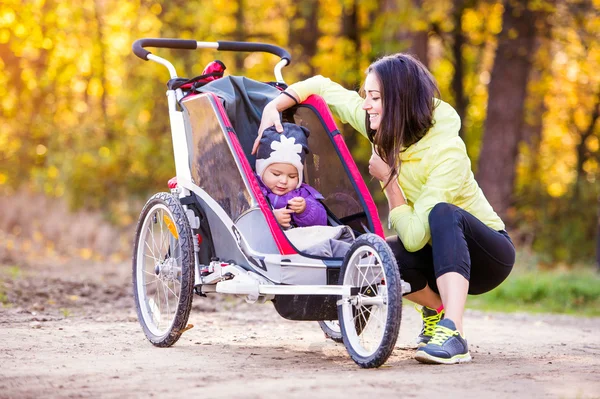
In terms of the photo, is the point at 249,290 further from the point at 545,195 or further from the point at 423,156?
the point at 545,195

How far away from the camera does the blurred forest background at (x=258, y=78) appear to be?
13500 millimetres

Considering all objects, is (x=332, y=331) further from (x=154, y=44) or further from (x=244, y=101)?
(x=154, y=44)

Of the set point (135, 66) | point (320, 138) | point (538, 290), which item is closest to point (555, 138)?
point (135, 66)

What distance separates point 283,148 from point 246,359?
3.58 feet

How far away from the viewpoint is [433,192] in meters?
4.38

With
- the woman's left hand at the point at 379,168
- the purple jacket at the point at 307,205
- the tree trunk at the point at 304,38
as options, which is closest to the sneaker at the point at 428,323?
the purple jacket at the point at 307,205

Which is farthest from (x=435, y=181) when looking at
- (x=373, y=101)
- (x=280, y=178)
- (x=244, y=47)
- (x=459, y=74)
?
(x=459, y=74)

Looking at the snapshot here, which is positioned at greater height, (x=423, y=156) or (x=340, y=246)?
(x=423, y=156)

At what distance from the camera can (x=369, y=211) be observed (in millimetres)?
4777

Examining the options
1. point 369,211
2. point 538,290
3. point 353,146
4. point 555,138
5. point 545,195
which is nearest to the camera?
point 369,211

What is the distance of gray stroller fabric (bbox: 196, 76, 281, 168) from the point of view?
513cm

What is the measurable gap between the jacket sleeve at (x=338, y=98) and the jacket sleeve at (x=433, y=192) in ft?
1.93

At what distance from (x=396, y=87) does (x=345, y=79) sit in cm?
1109

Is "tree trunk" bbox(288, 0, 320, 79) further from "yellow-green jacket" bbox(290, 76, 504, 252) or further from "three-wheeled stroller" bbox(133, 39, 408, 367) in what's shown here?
"yellow-green jacket" bbox(290, 76, 504, 252)
